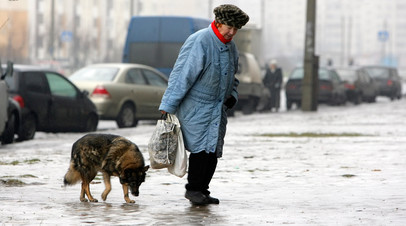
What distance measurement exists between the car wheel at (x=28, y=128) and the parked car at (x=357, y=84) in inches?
870

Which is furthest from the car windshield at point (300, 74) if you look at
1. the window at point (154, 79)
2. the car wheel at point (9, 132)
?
the car wheel at point (9, 132)

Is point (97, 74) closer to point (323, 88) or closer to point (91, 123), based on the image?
point (91, 123)

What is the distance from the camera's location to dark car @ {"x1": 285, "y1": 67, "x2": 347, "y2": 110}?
110 ft

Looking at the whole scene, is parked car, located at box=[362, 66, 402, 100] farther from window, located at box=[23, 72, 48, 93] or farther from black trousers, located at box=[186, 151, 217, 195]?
black trousers, located at box=[186, 151, 217, 195]

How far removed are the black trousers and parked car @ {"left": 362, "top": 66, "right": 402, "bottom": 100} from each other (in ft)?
122

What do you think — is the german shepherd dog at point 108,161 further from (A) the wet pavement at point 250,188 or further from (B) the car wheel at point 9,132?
(B) the car wheel at point 9,132

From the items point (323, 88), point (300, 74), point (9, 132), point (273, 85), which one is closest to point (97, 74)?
point (9, 132)

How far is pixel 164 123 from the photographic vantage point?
7969mm

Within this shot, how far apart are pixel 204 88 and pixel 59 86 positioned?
10684 mm

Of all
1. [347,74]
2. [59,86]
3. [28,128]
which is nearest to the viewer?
[28,128]

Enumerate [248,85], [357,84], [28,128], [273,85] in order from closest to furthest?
[28,128], [248,85], [273,85], [357,84]

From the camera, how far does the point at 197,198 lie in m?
8.07

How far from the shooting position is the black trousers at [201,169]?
810 centimetres

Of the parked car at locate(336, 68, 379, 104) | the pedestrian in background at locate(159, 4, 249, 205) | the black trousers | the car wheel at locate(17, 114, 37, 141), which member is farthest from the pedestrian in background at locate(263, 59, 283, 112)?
the pedestrian in background at locate(159, 4, 249, 205)
